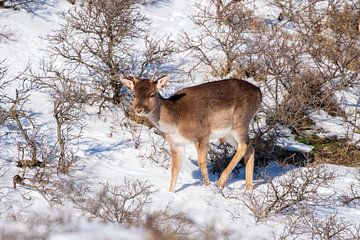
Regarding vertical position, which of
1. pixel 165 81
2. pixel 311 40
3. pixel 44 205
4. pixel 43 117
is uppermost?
pixel 311 40

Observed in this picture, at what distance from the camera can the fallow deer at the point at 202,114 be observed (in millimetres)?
10883

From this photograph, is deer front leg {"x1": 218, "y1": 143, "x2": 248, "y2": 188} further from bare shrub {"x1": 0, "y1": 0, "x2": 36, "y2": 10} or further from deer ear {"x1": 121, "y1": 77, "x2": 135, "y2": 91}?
A: bare shrub {"x1": 0, "y1": 0, "x2": 36, "y2": 10}

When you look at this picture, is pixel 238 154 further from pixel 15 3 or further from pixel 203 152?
pixel 15 3

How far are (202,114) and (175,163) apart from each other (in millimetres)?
941

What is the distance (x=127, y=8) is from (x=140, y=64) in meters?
1.82

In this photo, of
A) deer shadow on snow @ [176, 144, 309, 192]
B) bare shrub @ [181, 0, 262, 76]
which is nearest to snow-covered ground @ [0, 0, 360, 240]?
deer shadow on snow @ [176, 144, 309, 192]

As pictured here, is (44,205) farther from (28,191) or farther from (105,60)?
(105,60)

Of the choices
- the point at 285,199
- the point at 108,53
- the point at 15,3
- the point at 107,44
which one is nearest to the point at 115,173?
the point at 285,199

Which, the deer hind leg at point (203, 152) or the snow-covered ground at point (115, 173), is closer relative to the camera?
the snow-covered ground at point (115, 173)

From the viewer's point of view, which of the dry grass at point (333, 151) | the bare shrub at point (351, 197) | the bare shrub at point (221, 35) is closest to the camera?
the bare shrub at point (351, 197)

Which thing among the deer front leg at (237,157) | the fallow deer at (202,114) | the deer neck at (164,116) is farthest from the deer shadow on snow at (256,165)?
the deer neck at (164,116)

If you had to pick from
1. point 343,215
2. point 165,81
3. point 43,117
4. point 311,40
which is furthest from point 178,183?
point 311,40

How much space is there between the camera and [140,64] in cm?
1641

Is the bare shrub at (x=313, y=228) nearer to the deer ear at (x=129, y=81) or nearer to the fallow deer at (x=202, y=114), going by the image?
the fallow deer at (x=202, y=114)
